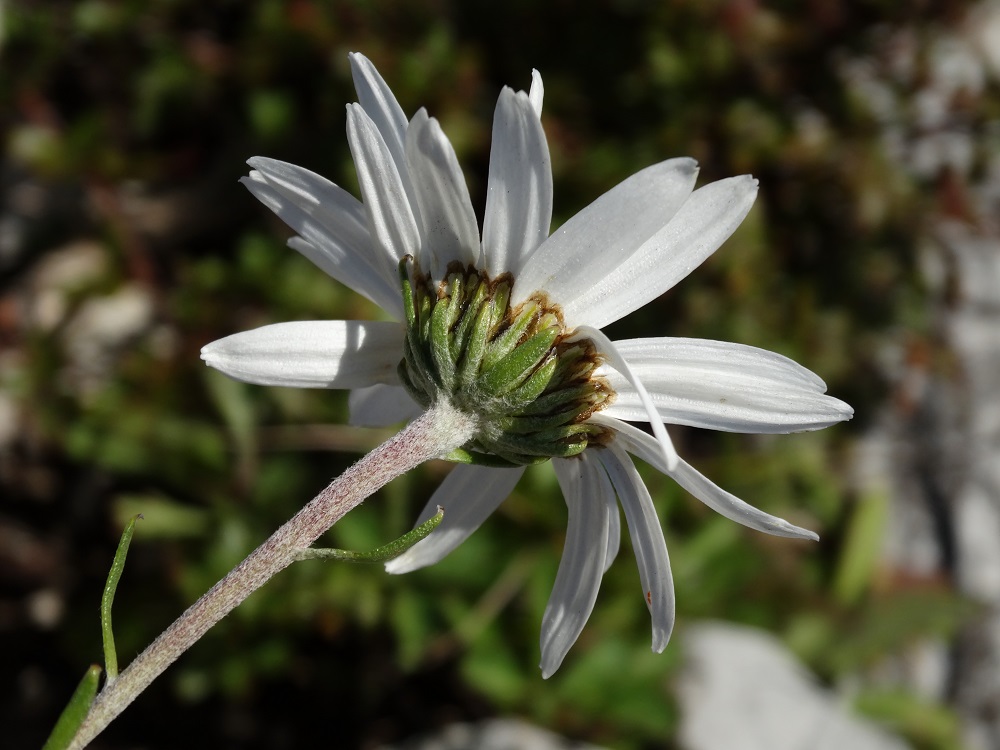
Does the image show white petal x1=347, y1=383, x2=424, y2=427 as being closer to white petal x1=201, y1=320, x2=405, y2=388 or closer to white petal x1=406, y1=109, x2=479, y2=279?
white petal x1=201, y1=320, x2=405, y2=388

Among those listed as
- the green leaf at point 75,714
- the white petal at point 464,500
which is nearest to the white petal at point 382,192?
the white petal at point 464,500

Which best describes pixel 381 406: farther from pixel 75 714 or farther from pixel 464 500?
pixel 75 714

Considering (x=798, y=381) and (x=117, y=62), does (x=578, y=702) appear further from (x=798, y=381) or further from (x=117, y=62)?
(x=117, y=62)

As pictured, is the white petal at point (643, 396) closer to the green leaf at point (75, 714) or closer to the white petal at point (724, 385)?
the white petal at point (724, 385)

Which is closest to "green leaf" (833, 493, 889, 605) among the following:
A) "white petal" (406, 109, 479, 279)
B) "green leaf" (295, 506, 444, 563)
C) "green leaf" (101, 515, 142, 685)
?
"white petal" (406, 109, 479, 279)

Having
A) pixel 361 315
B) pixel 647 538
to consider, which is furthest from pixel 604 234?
pixel 361 315

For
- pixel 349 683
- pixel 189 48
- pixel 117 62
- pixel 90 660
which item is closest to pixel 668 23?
pixel 189 48
